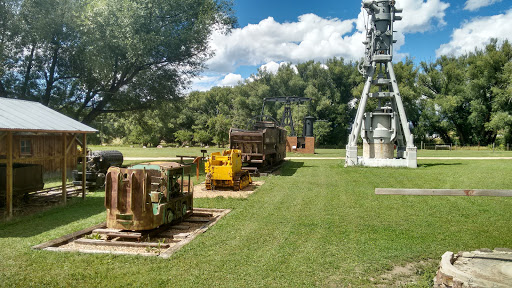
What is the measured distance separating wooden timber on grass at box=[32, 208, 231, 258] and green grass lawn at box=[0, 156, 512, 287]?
0.95 feet

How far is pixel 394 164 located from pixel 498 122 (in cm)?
3430

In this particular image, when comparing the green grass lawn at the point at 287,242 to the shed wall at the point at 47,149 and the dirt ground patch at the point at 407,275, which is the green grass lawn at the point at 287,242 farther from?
the shed wall at the point at 47,149

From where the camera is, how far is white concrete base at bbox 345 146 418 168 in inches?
929

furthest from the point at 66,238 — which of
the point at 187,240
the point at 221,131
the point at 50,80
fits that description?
the point at 221,131

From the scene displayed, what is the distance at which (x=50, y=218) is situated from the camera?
35.5 ft

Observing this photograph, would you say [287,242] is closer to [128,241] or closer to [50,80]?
[128,241]

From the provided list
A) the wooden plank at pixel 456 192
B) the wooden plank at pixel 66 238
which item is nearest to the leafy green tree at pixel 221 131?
the wooden plank at pixel 66 238

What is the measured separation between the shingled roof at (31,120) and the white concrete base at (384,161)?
16.5 metres

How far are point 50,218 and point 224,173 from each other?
22.8ft

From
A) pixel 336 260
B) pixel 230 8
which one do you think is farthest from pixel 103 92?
pixel 336 260

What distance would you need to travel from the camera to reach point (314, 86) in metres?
68.8

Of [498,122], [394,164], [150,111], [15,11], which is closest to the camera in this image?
[15,11]

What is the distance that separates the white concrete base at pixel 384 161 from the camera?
23.6 m

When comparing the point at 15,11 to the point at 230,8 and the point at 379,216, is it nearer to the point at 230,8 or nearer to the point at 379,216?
the point at 230,8
